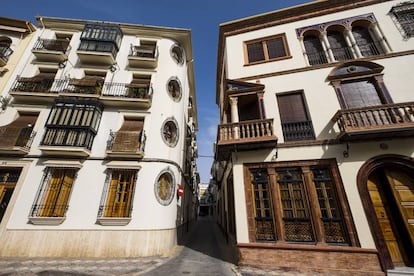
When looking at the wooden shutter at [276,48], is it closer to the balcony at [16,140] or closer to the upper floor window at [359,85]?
the upper floor window at [359,85]

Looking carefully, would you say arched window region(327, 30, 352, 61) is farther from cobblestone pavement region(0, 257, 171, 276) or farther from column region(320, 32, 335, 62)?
cobblestone pavement region(0, 257, 171, 276)

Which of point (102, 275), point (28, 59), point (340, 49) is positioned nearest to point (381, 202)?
point (340, 49)

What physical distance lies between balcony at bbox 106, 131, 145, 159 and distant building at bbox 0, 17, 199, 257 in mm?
57

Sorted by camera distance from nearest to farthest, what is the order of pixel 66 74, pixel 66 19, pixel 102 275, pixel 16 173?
1. pixel 102 275
2. pixel 16 173
3. pixel 66 74
4. pixel 66 19

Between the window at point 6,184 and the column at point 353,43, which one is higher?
the column at point 353,43

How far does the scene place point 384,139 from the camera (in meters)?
6.21

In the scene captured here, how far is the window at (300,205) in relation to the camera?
583cm


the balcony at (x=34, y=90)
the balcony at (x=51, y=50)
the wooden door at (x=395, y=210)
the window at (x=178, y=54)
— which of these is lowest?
the wooden door at (x=395, y=210)

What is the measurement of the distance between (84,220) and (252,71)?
38.8ft

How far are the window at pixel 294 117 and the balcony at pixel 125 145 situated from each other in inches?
300

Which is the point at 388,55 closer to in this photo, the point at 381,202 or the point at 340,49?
the point at 340,49

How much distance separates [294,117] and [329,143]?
186cm

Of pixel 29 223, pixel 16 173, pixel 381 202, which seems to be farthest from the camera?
pixel 16 173

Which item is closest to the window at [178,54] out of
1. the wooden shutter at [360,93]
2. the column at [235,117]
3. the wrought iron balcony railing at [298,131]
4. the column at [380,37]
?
the column at [235,117]
